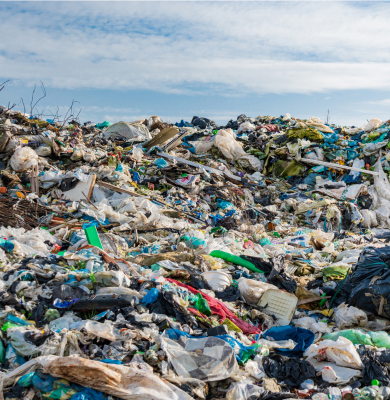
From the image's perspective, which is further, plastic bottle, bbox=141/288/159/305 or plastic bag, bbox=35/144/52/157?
plastic bag, bbox=35/144/52/157

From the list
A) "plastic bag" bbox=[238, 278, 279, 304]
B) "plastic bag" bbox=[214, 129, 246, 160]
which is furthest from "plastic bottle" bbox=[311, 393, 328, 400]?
"plastic bag" bbox=[214, 129, 246, 160]

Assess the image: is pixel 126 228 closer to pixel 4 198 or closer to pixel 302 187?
pixel 4 198

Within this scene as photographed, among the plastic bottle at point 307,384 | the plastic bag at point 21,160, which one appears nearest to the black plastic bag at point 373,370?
the plastic bottle at point 307,384

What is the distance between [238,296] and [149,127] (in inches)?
440

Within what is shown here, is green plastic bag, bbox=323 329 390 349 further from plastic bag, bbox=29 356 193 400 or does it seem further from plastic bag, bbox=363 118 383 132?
plastic bag, bbox=363 118 383 132

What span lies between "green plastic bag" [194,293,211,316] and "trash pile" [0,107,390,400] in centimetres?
2

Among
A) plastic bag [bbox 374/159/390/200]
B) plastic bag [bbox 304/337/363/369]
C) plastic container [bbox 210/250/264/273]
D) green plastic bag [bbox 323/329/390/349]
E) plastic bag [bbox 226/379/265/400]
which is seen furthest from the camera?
plastic bag [bbox 374/159/390/200]

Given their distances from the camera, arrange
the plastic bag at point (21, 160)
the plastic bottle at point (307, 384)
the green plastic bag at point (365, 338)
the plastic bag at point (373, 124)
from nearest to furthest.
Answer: the plastic bottle at point (307, 384) < the green plastic bag at point (365, 338) < the plastic bag at point (21, 160) < the plastic bag at point (373, 124)

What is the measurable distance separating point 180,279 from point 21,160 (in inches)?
203

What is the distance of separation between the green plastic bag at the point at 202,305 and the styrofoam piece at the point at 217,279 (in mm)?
609

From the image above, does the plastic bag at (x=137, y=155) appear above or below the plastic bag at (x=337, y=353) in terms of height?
above

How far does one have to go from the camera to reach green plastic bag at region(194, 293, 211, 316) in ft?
13.1

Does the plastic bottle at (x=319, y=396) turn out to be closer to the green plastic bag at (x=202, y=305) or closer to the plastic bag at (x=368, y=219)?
the green plastic bag at (x=202, y=305)

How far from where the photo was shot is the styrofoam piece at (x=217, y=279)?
4.70 meters
